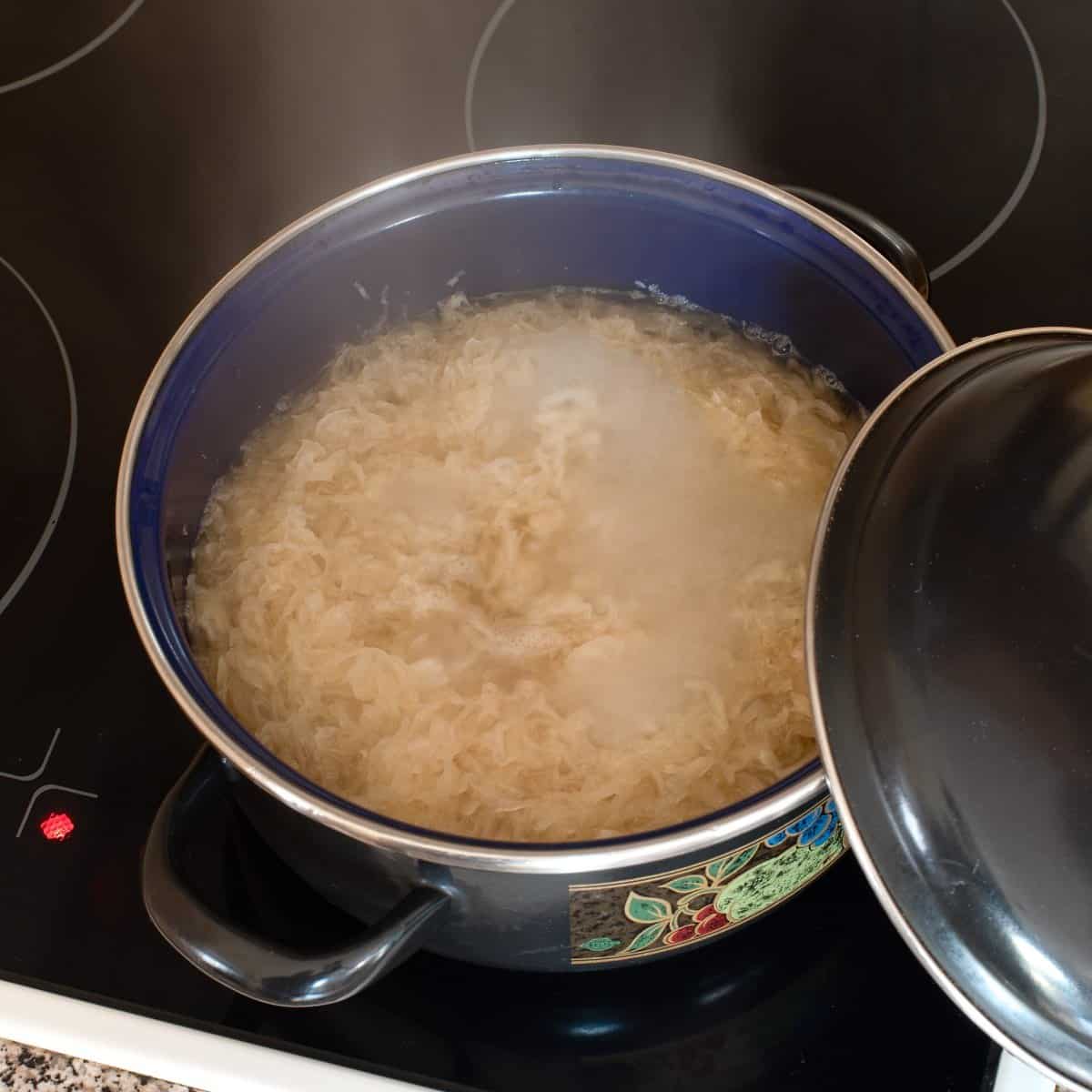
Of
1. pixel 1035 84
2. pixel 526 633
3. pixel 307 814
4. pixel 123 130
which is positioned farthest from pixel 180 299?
pixel 1035 84

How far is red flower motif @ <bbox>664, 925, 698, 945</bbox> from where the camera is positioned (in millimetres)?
958

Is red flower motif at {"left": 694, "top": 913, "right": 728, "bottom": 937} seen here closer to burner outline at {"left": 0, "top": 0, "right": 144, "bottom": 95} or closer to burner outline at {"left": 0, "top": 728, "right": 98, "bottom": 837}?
burner outline at {"left": 0, "top": 728, "right": 98, "bottom": 837}

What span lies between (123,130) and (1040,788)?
132 centimetres

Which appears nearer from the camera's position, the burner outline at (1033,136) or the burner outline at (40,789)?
the burner outline at (40,789)

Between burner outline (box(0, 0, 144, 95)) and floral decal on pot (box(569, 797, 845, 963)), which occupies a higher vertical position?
burner outline (box(0, 0, 144, 95))

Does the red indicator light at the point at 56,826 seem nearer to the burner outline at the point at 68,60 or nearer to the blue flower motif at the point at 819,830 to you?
the blue flower motif at the point at 819,830

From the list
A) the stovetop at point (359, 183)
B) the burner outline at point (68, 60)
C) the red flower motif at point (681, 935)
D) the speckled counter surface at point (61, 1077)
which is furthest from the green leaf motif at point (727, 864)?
the burner outline at point (68, 60)

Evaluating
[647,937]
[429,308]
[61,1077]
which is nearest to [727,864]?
[647,937]

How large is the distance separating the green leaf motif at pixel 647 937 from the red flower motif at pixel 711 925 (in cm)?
4

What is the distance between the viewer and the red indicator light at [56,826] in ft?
3.53

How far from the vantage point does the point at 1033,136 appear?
1398 mm

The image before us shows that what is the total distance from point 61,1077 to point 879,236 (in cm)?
110

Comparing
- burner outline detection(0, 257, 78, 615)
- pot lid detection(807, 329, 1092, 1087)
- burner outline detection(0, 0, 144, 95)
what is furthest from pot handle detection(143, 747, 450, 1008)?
burner outline detection(0, 0, 144, 95)

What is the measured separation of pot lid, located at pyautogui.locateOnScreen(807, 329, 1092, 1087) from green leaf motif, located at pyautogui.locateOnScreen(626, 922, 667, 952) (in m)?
0.26
